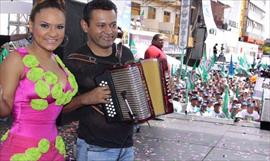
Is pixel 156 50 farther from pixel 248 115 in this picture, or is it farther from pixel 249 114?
pixel 249 114

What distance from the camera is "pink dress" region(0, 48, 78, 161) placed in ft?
6.50

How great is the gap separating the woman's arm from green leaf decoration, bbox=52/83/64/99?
18 centimetres

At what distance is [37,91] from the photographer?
199cm

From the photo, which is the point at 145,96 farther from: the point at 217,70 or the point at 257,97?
the point at 217,70

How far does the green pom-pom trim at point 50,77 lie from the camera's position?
2.05 m

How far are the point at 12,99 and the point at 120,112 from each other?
624 millimetres

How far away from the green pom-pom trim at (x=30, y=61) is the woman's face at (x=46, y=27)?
0.11 meters

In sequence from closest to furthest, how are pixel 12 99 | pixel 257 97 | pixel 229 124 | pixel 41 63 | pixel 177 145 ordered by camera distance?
1. pixel 12 99
2. pixel 41 63
3. pixel 177 145
4. pixel 229 124
5. pixel 257 97

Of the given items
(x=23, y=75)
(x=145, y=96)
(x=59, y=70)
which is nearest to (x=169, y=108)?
(x=145, y=96)

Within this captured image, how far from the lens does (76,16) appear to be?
20.6ft

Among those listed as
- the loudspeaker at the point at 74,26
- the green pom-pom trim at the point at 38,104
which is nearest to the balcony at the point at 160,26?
the loudspeaker at the point at 74,26

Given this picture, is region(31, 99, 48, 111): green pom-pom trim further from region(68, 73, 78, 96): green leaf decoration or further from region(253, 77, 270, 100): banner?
region(253, 77, 270, 100): banner

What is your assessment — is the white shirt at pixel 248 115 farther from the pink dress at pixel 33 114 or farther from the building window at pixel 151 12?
the building window at pixel 151 12

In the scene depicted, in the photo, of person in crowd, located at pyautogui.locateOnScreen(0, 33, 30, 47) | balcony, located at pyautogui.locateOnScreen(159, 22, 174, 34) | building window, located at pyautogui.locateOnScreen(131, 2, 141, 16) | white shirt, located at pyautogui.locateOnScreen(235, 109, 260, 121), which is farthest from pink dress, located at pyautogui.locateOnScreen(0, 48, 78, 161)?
balcony, located at pyautogui.locateOnScreen(159, 22, 174, 34)
